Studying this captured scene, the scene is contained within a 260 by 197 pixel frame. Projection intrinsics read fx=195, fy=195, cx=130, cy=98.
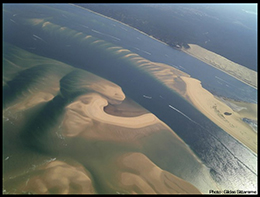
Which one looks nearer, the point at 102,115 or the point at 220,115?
the point at 102,115

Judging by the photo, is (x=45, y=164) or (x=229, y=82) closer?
(x=45, y=164)

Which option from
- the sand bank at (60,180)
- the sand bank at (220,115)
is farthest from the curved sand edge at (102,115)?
the sand bank at (220,115)

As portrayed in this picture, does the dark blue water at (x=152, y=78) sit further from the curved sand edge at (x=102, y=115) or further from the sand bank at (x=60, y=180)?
the sand bank at (x=60, y=180)

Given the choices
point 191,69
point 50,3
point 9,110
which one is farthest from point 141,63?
point 50,3

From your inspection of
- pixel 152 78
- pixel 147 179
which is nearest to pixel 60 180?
pixel 147 179

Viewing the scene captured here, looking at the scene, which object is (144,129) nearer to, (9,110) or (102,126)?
(102,126)

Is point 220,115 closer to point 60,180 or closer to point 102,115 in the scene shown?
point 102,115
